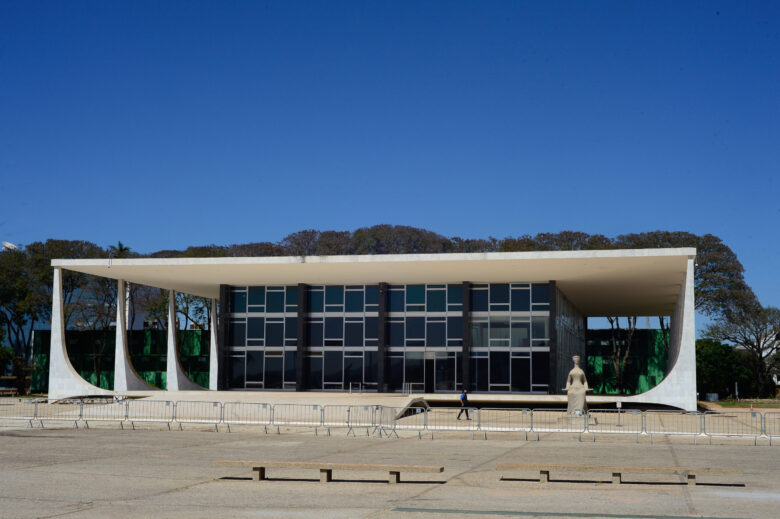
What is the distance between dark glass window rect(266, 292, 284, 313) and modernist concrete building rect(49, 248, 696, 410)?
6 centimetres

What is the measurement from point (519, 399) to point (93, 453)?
85.9 ft

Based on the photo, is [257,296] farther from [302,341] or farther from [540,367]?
[540,367]

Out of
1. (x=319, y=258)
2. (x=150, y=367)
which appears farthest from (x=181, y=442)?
(x=150, y=367)

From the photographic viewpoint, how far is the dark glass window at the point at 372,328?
4603cm

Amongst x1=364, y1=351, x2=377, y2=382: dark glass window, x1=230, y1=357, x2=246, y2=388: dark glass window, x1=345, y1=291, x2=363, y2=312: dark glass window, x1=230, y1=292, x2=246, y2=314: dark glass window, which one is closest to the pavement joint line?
x1=364, y1=351, x2=377, y2=382: dark glass window

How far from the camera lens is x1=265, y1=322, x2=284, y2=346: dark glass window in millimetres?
47781

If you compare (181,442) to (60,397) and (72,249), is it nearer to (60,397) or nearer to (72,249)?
(60,397)

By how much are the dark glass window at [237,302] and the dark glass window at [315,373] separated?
5399 millimetres

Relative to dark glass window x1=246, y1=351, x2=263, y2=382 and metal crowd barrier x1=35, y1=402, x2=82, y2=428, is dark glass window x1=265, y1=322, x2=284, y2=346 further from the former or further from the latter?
metal crowd barrier x1=35, y1=402, x2=82, y2=428

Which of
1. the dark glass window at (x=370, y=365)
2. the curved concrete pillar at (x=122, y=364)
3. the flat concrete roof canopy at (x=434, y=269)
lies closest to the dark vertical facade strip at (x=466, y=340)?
the flat concrete roof canopy at (x=434, y=269)

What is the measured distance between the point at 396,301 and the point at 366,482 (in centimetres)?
3242

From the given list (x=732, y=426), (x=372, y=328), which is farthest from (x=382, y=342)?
(x=732, y=426)

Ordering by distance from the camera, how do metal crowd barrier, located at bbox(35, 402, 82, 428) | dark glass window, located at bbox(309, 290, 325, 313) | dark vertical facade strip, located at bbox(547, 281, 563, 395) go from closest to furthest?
1. metal crowd barrier, located at bbox(35, 402, 82, 428)
2. dark vertical facade strip, located at bbox(547, 281, 563, 395)
3. dark glass window, located at bbox(309, 290, 325, 313)

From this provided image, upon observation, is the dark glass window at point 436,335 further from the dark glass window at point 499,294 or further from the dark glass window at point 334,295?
the dark glass window at point 334,295
